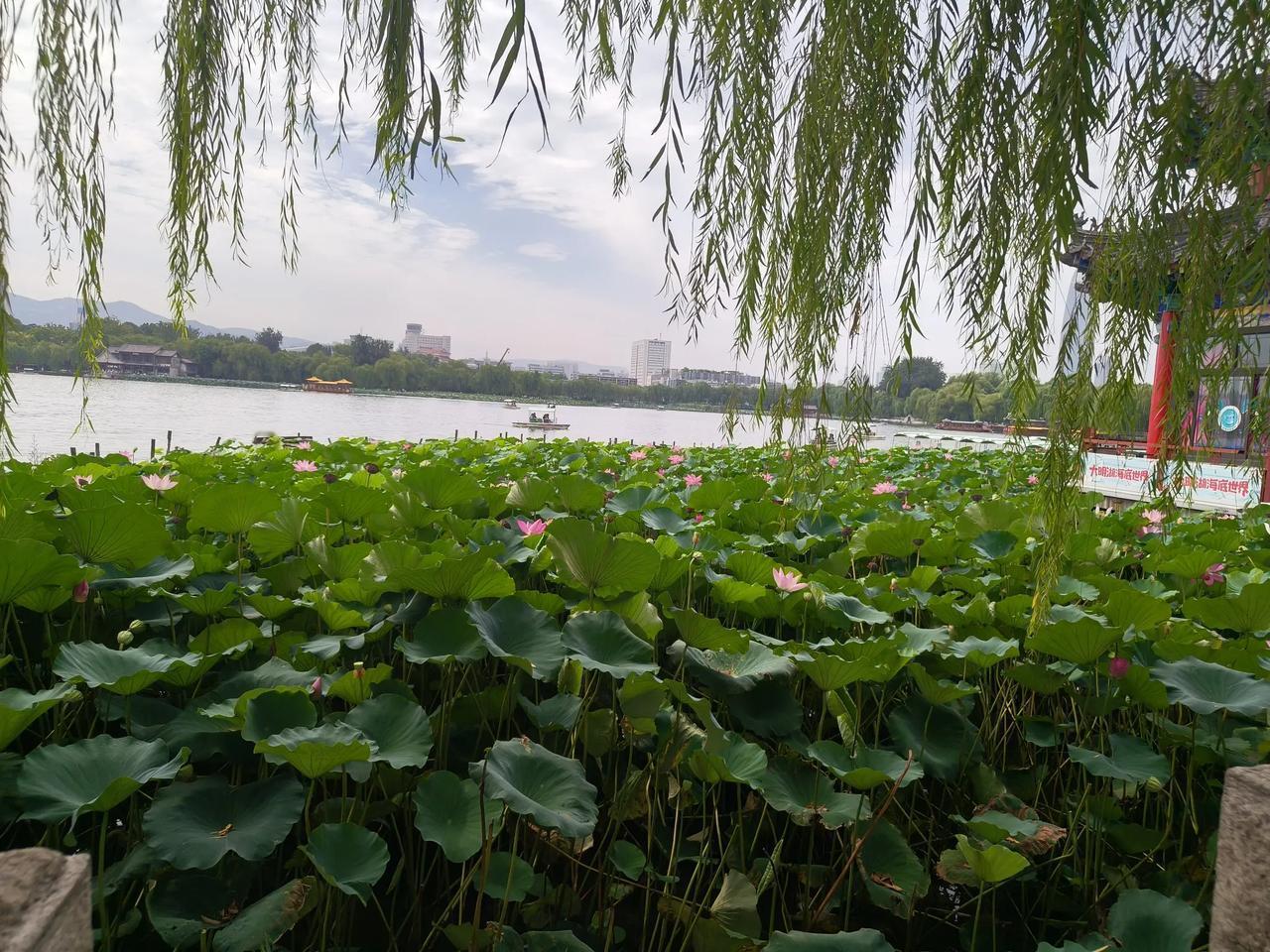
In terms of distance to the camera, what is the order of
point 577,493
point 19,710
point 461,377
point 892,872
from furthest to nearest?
1. point 461,377
2. point 577,493
3. point 892,872
4. point 19,710

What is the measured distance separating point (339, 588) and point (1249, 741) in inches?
42.9

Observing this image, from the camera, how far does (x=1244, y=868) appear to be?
49 centimetres

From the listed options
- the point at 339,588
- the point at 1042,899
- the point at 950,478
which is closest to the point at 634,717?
the point at 339,588

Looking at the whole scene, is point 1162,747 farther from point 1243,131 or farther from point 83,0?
point 83,0

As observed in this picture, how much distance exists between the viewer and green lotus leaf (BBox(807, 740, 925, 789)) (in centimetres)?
79

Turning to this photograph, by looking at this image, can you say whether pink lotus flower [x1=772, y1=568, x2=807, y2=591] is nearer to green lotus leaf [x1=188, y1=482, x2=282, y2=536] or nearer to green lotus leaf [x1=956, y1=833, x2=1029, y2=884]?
green lotus leaf [x1=956, y1=833, x2=1029, y2=884]

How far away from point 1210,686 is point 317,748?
94 centimetres

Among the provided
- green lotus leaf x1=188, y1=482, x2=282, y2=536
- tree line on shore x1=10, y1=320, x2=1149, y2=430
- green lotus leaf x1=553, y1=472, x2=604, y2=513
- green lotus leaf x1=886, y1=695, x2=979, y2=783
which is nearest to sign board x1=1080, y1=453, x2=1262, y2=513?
tree line on shore x1=10, y1=320, x2=1149, y2=430

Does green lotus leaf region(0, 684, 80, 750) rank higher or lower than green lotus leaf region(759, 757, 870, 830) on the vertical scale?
higher

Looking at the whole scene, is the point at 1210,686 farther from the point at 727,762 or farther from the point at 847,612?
the point at 727,762

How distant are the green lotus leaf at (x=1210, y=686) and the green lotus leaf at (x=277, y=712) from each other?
89 cm

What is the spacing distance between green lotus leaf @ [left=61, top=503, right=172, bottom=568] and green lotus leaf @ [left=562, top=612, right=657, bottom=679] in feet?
1.67

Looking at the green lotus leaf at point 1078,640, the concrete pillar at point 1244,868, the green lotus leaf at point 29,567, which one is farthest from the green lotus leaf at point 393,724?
the green lotus leaf at point 1078,640

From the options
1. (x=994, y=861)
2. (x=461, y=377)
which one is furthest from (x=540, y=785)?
(x=461, y=377)
